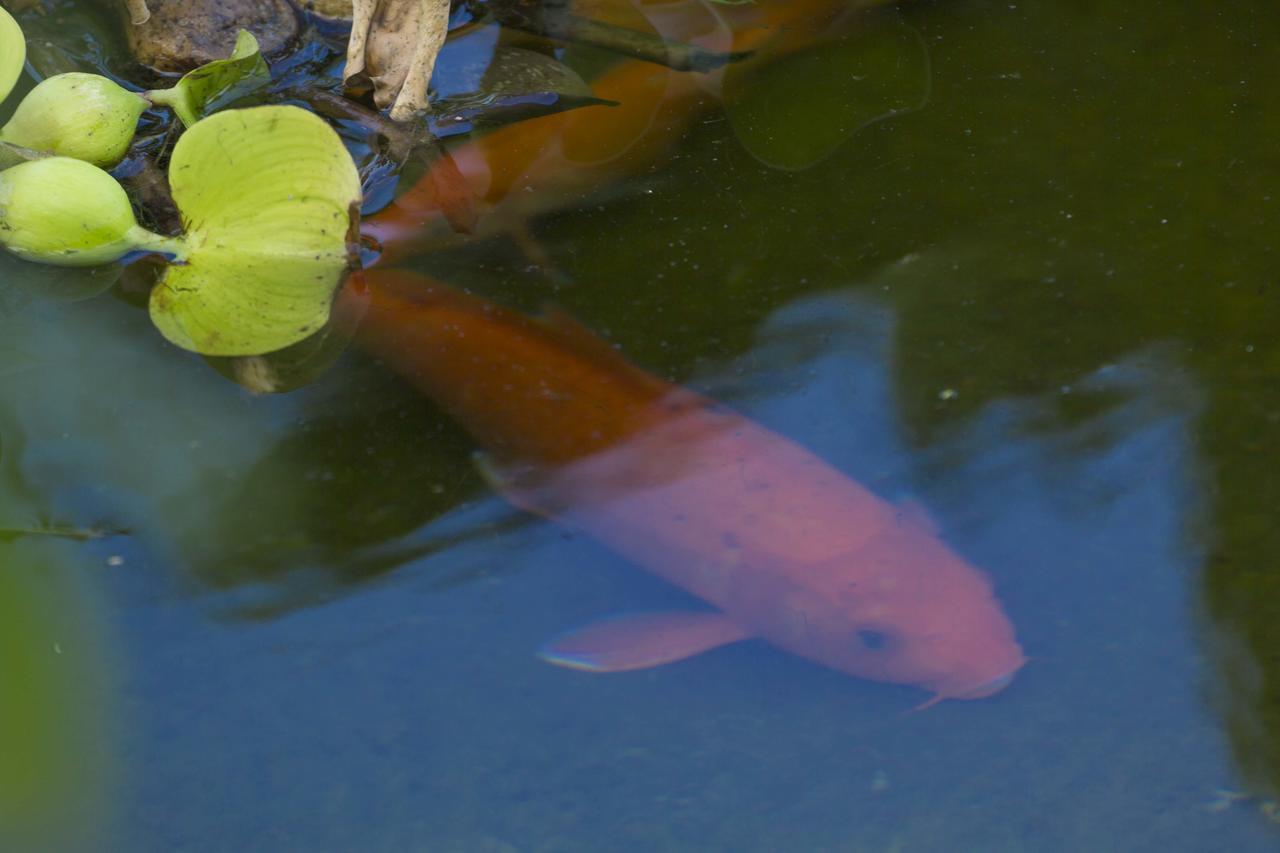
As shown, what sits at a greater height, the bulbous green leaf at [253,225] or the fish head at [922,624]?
the bulbous green leaf at [253,225]

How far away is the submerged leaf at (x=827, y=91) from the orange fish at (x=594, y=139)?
62 millimetres

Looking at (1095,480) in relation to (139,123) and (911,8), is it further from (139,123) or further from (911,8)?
(139,123)

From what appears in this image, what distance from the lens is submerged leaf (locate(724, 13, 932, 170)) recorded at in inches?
87.7

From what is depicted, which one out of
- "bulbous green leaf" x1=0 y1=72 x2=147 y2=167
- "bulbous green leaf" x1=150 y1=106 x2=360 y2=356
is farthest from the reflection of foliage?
"bulbous green leaf" x1=0 y1=72 x2=147 y2=167

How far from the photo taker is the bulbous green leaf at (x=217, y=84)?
198 centimetres

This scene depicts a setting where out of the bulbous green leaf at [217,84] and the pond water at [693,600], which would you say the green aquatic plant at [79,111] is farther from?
the pond water at [693,600]

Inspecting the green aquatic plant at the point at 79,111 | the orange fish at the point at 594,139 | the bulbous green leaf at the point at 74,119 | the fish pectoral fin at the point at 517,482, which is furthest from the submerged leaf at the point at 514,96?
the fish pectoral fin at the point at 517,482

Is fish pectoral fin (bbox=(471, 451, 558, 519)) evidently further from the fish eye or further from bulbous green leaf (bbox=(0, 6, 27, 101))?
bulbous green leaf (bbox=(0, 6, 27, 101))

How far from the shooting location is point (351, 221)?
6.04 ft

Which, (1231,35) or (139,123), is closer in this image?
(139,123)

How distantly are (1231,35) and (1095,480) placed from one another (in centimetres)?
135

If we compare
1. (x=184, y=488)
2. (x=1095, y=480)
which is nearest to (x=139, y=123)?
(x=184, y=488)

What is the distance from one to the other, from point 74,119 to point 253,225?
0.36m

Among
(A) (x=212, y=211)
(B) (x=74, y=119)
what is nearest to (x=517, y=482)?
(A) (x=212, y=211)
